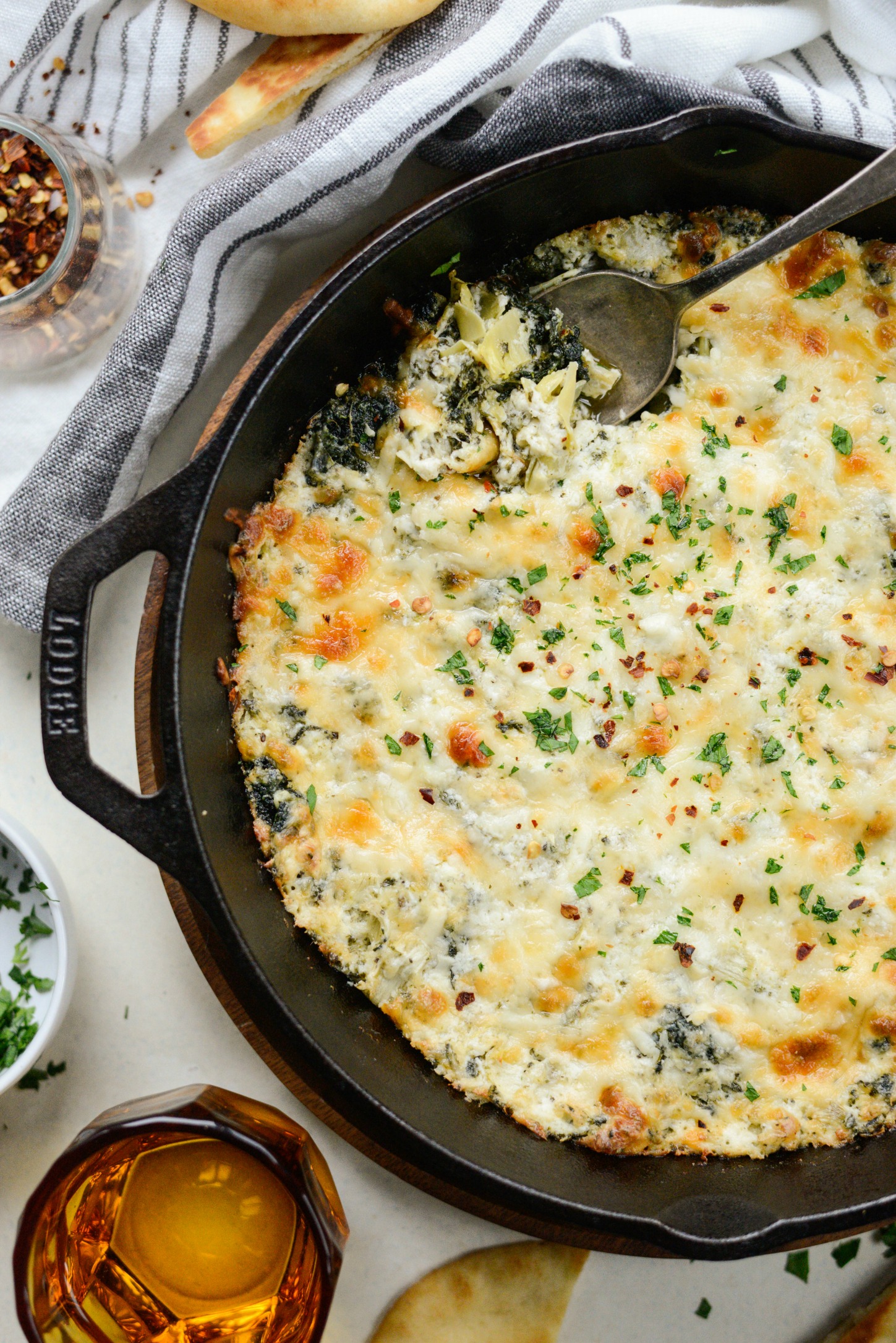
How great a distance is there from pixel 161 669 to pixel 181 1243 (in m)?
1.78

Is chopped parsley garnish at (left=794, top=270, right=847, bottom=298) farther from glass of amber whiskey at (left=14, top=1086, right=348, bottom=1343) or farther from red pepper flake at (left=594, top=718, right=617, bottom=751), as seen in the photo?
glass of amber whiskey at (left=14, top=1086, right=348, bottom=1343)

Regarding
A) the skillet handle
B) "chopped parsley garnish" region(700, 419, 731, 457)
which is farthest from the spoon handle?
the skillet handle

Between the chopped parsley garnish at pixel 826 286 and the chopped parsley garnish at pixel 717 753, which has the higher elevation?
the chopped parsley garnish at pixel 826 286

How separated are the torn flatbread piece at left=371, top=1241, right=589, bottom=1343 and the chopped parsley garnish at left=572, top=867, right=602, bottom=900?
1.29 m

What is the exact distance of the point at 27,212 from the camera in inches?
141

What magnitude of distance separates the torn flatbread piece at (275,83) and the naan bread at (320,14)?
0.27 ft

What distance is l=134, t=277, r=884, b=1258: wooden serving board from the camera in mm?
3334

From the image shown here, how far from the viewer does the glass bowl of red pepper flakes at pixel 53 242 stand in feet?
11.4

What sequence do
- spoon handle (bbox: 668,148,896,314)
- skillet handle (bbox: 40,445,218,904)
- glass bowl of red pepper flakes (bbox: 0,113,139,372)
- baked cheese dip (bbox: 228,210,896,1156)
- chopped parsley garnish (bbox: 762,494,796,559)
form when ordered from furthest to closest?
glass bowl of red pepper flakes (bbox: 0,113,139,372) → chopped parsley garnish (bbox: 762,494,796,559) → baked cheese dip (bbox: 228,210,896,1156) → spoon handle (bbox: 668,148,896,314) → skillet handle (bbox: 40,445,218,904)

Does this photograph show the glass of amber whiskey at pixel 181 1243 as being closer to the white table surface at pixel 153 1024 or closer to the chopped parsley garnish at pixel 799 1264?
the white table surface at pixel 153 1024

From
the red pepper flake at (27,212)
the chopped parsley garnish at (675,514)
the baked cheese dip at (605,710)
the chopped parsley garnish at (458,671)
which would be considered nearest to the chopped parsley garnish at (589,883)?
the baked cheese dip at (605,710)

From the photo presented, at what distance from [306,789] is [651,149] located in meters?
2.10

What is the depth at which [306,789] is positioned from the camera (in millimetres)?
3238

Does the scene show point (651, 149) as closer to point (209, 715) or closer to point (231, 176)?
point (231, 176)
